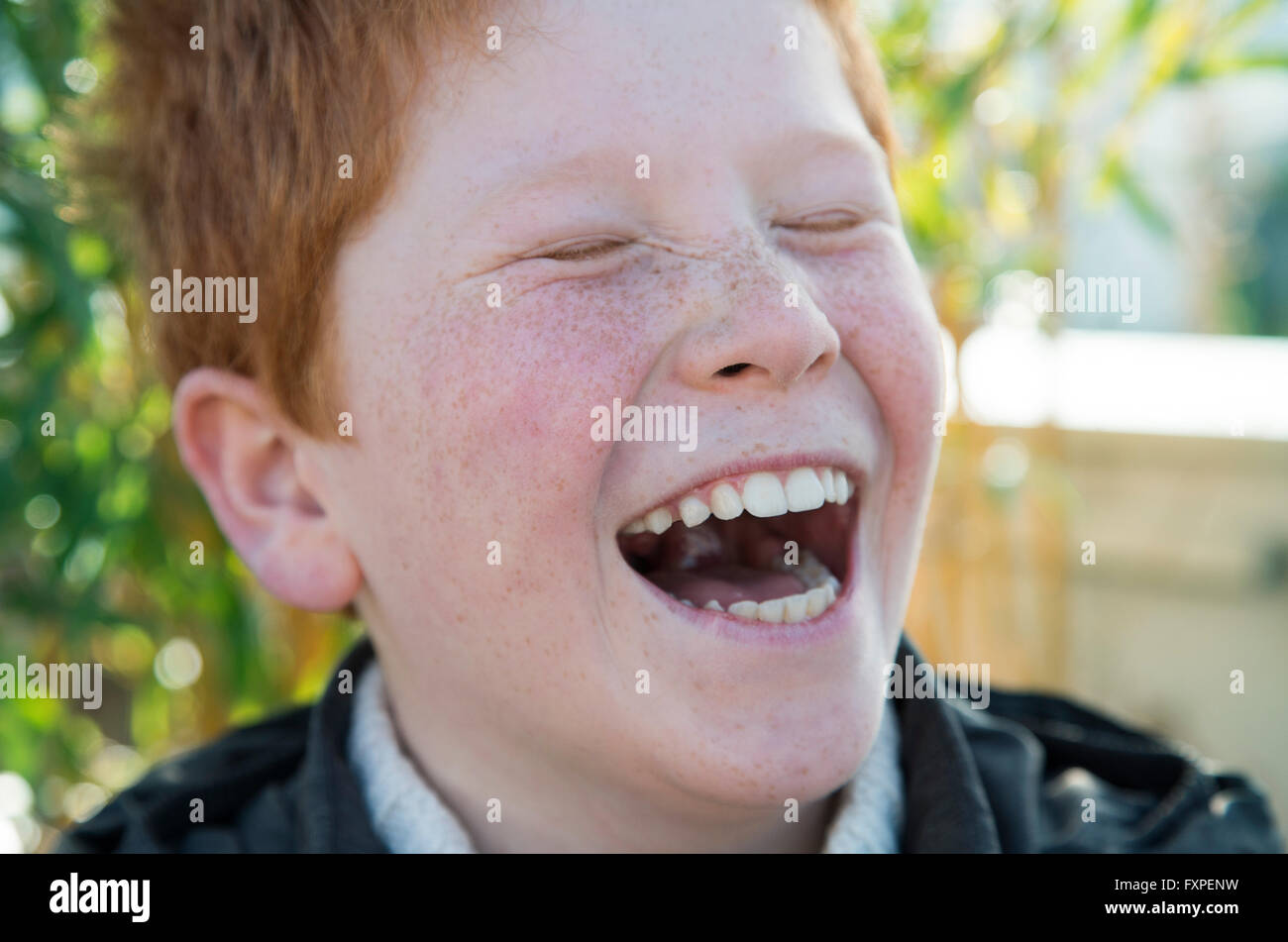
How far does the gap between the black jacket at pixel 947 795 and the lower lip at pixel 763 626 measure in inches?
9.5

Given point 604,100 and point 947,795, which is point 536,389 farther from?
point 947,795

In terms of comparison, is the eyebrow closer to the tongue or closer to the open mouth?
the open mouth

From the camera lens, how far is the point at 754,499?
98 cm

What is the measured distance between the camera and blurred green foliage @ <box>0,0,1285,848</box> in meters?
1.64

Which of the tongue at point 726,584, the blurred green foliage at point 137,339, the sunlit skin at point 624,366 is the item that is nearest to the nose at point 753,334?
the sunlit skin at point 624,366

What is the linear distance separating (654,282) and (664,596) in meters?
0.25

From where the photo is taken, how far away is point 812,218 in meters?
1.04

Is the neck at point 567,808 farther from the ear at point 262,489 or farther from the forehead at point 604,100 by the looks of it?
the forehead at point 604,100

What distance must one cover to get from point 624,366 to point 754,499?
0.15 m

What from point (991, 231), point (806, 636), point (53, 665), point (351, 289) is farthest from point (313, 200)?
point (991, 231)

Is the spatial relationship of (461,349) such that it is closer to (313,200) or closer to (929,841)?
(313,200)

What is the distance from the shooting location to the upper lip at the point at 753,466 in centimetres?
96

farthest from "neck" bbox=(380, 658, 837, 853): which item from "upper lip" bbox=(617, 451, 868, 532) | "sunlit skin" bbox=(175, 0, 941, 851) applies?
"upper lip" bbox=(617, 451, 868, 532)
